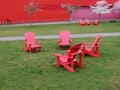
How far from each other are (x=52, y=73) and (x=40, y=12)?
3549 centimetres

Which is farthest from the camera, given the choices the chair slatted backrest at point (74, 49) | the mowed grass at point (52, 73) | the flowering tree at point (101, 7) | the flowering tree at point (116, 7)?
the flowering tree at point (101, 7)

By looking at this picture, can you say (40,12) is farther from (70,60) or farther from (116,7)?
(70,60)

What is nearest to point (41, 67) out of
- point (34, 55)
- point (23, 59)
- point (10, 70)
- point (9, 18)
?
point (10, 70)

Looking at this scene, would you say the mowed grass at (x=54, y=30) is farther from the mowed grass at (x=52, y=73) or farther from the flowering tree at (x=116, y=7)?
the flowering tree at (x=116, y=7)

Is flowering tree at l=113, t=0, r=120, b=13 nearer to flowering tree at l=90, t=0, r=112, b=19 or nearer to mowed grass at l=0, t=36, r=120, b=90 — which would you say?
flowering tree at l=90, t=0, r=112, b=19

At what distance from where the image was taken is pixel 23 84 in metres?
7.96

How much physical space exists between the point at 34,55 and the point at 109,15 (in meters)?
37.1

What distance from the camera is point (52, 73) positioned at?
908 cm

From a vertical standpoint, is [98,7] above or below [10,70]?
above

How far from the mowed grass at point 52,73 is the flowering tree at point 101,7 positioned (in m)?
33.0

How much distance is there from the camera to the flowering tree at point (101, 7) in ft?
148

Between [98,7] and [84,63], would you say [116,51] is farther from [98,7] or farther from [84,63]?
[98,7]

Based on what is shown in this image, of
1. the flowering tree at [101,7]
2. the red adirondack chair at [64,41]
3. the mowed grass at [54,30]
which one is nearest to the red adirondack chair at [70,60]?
the red adirondack chair at [64,41]

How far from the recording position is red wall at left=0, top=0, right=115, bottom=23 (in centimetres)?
4253
